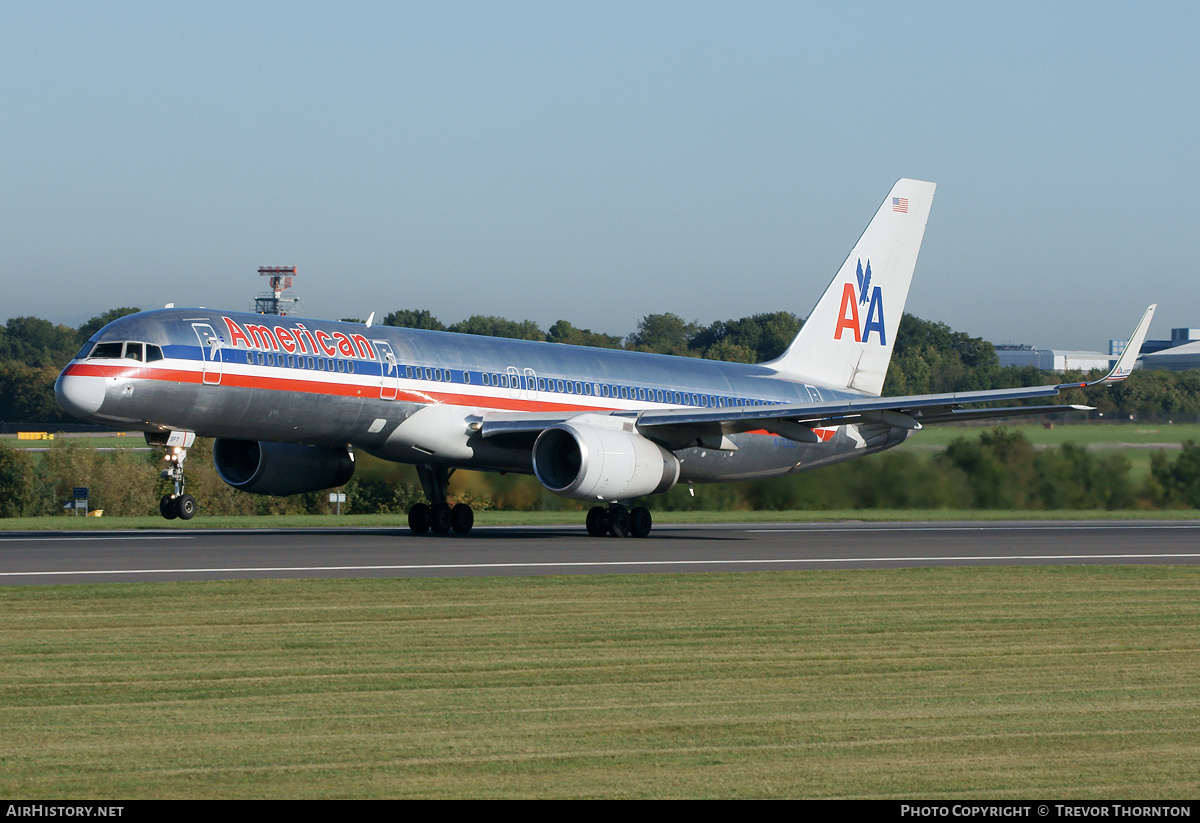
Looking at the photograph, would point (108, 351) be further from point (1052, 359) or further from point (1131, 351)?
point (1052, 359)

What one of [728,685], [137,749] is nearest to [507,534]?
[728,685]

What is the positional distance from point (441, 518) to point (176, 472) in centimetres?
689

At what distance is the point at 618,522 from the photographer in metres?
29.9

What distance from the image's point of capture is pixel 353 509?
53.7 meters

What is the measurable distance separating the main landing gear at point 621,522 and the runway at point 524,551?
400 mm

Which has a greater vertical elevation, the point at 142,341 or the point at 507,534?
the point at 142,341

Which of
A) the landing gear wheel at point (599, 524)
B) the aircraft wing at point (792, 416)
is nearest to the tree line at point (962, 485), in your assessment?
the landing gear wheel at point (599, 524)

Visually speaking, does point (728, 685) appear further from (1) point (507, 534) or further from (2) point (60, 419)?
(2) point (60, 419)

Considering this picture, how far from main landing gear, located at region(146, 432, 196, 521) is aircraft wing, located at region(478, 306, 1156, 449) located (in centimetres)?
617

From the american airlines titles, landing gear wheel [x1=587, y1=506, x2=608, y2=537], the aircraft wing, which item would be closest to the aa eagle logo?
the aircraft wing

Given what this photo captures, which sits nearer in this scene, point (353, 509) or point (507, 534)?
point (507, 534)

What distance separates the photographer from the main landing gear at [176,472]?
24.9 m

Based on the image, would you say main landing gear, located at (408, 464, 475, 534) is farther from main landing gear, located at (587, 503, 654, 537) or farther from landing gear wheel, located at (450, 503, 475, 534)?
main landing gear, located at (587, 503, 654, 537)

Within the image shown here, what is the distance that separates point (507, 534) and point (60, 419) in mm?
62086
